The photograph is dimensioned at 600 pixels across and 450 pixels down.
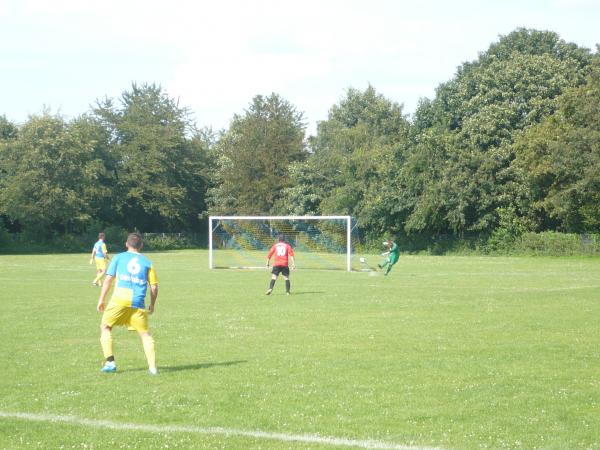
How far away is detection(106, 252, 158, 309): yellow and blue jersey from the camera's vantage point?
40.1 feet

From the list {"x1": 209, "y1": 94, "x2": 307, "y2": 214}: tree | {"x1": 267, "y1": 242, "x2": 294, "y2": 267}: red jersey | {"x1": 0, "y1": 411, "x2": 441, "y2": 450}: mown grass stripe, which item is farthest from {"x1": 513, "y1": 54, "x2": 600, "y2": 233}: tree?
{"x1": 0, "y1": 411, "x2": 441, "y2": 450}: mown grass stripe

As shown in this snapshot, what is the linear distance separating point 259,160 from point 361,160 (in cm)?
1471

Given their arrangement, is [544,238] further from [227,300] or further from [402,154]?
[227,300]

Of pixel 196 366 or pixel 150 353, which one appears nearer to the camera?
pixel 150 353

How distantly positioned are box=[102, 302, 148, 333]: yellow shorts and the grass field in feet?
2.31

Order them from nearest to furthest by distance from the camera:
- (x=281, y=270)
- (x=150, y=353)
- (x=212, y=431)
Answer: (x=212, y=431)
(x=150, y=353)
(x=281, y=270)

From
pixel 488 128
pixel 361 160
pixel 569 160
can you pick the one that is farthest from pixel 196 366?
pixel 361 160

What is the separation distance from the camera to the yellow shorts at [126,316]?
40.1 ft

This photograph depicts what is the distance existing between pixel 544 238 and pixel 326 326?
156 feet

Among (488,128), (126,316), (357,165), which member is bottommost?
(126,316)

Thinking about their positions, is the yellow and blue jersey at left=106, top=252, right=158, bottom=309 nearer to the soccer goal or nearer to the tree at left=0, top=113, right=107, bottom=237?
the soccer goal

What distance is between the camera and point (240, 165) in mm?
88500

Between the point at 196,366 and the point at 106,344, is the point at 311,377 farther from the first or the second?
the point at 106,344

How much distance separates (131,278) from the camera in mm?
12258
